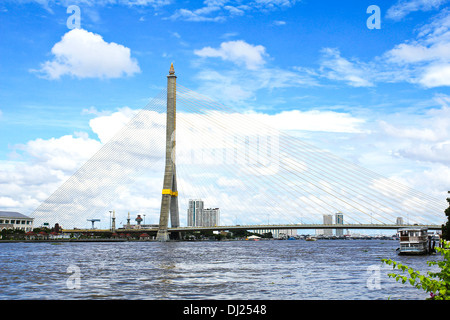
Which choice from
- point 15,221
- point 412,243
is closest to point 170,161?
point 412,243

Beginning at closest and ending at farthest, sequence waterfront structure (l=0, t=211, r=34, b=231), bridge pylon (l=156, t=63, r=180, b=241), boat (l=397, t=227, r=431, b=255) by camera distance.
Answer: boat (l=397, t=227, r=431, b=255) < bridge pylon (l=156, t=63, r=180, b=241) < waterfront structure (l=0, t=211, r=34, b=231)

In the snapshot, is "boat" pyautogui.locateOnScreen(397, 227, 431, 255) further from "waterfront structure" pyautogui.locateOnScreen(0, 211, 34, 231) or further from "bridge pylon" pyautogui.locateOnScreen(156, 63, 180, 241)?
"waterfront structure" pyautogui.locateOnScreen(0, 211, 34, 231)

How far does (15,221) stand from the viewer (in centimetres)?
17575

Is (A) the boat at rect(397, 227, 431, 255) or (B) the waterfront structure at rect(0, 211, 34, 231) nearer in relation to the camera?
(A) the boat at rect(397, 227, 431, 255)

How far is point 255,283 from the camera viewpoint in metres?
28.2

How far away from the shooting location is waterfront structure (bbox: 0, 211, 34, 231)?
6698 inches

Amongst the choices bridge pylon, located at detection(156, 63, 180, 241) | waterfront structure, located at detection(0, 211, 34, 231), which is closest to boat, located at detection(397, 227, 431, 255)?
bridge pylon, located at detection(156, 63, 180, 241)

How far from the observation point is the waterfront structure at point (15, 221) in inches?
6698

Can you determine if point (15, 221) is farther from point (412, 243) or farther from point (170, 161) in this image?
point (412, 243)

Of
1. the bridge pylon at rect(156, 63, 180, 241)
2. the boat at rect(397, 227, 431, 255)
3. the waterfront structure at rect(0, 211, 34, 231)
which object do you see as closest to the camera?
the boat at rect(397, 227, 431, 255)
